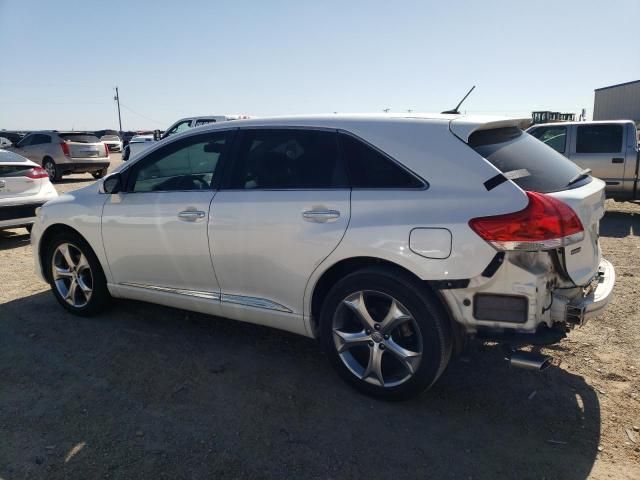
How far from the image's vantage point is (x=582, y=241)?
2.79 m

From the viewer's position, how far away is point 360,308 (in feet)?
9.92

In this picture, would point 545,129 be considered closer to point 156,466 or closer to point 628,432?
point 628,432

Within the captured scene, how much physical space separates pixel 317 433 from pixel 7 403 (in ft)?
6.45

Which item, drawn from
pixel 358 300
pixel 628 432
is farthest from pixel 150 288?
pixel 628 432

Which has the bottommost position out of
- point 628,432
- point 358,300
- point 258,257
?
point 628,432

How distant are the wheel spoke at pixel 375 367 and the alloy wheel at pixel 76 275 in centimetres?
267

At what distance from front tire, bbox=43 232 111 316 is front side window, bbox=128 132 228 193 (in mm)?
835

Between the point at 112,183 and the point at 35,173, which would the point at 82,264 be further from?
the point at 35,173

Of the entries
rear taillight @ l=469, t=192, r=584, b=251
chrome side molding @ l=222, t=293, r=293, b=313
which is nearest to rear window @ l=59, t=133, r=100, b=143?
chrome side molding @ l=222, t=293, r=293, b=313

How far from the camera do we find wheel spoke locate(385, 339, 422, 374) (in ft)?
9.49

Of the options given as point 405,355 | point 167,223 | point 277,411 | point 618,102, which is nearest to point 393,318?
point 405,355

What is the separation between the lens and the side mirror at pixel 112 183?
412cm

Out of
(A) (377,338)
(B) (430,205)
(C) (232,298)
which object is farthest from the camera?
(C) (232,298)

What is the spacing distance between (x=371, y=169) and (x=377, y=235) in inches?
17.1
